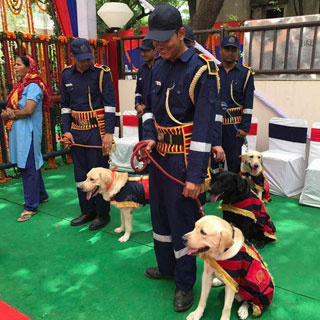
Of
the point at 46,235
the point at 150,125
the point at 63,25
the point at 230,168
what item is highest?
the point at 63,25

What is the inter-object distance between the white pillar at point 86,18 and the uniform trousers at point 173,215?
5721mm

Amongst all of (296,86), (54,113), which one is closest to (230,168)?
(296,86)

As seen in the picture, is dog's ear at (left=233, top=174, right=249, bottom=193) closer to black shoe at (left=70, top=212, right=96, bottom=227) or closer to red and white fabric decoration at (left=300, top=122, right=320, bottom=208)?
red and white fabric decoration at (left=300, top=122, right=320, bottom=208)

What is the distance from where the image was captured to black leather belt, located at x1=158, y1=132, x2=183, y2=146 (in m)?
2.47

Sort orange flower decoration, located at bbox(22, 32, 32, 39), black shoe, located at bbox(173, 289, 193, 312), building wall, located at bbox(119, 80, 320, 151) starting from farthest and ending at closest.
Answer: orange flower decoration, located at bbox(22, 32, 32, 39) < building wall, located at bbox(119, 80, 320, 151) < black shoe, located at bbox(173, 289, 193, 312)

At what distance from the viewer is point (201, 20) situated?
8.30 m

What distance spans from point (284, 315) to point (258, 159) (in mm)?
2508

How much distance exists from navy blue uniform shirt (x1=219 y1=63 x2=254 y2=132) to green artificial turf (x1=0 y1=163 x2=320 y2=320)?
1466 millimetres

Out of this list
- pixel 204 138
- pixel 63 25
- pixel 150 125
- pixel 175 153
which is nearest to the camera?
pixel 204 138

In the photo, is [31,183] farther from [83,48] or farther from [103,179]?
[83,48]

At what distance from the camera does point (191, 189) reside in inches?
94.3

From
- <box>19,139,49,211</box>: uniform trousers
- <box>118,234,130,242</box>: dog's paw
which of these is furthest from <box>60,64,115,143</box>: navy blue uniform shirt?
<box>118,234,130,242</box>: dog's paw

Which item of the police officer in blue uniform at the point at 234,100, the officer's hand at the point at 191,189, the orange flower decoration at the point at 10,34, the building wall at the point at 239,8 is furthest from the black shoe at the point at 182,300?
the building wall at the point at 239,8

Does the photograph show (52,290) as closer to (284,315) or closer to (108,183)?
(108,183)
